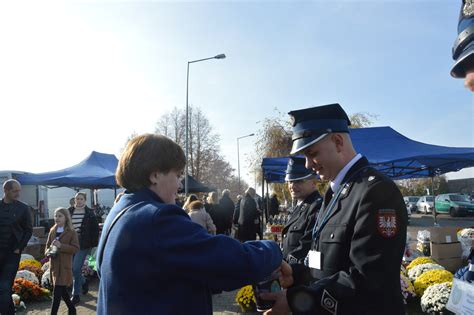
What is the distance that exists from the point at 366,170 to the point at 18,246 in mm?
5117

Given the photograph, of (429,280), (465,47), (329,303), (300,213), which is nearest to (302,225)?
(300,213)

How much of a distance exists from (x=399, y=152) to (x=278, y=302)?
7106 mm

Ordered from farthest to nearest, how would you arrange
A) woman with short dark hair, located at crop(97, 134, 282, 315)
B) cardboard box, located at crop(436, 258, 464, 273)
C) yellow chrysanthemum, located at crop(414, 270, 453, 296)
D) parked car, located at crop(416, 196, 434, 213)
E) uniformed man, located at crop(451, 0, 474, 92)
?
parked car, located at crop(416, 196, 434, 213) → cardboard box, located at crop(436, 258, 464, 273) → yellow chrysanthemum, located at crop(414, 270, 453, 296) → woman with short dark hair, located at crop(97, 134, 282, 315) → uniformed man, located at crop(451, 0, 474, 92)

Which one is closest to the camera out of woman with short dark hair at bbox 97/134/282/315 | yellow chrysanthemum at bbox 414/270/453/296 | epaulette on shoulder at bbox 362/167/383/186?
woman with short dark hair at bbox 97/134/282/315

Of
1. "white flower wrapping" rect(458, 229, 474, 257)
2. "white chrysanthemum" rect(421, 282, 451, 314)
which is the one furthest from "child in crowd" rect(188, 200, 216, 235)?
"white flower wrapping" rect(458, 229, 474, 257)

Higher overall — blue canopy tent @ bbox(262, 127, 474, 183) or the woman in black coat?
blue canopy tent @ bbox(262, 127, 474, 183)

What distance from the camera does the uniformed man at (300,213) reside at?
328 cm

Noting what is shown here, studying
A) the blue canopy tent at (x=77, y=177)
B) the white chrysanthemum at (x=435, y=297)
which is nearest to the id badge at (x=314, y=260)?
the white chrysanthemum at (x=435, y=297)

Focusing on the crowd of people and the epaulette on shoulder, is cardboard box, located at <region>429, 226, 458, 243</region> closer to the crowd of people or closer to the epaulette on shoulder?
the crowd of people

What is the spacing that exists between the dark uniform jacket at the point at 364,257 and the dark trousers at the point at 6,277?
4805 mm

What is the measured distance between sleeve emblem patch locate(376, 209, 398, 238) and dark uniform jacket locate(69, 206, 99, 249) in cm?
648

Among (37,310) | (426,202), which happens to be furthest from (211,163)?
(37,310)

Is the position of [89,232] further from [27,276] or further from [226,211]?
[226,211]

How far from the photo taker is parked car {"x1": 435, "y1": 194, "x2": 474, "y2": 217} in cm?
2553
